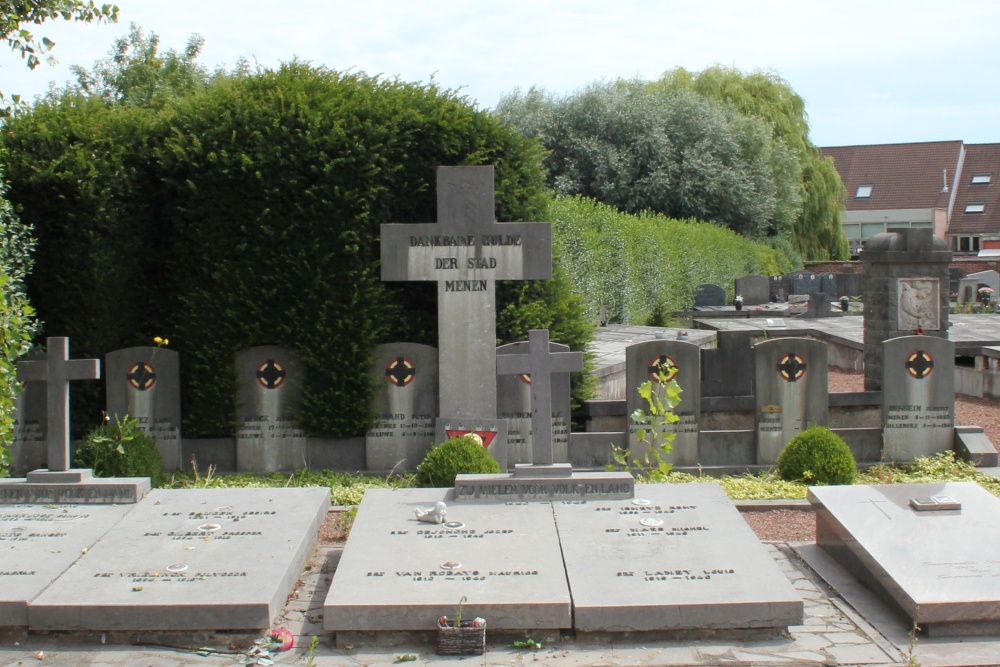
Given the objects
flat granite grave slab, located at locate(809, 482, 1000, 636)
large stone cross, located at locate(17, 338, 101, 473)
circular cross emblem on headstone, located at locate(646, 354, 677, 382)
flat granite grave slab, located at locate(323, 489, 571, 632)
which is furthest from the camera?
circular cross emblem on headstone, located at locate(646, 354, 677, 382)

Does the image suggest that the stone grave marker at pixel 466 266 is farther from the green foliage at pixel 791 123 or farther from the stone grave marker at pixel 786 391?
the green foliage at pixel 791 123

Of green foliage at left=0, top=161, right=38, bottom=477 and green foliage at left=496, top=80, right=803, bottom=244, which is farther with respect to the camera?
green foliage at left=496, top=80, right=803, bottom=244

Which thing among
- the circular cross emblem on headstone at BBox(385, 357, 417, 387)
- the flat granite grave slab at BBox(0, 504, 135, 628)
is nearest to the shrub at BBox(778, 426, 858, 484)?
the circular cross emblem on headstone at BBox(385, 357, 417, 387)

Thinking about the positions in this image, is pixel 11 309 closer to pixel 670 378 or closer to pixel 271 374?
pixel 271 374

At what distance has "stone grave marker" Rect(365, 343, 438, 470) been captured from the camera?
30.4 ft

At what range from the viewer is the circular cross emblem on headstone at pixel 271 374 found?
931 cm

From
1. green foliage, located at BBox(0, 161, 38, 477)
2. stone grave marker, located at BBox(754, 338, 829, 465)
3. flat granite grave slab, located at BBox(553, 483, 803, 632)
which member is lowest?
flat granite grave slab, located at BBox(553, 483, 803, 632)

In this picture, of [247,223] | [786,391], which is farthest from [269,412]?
[786,391]

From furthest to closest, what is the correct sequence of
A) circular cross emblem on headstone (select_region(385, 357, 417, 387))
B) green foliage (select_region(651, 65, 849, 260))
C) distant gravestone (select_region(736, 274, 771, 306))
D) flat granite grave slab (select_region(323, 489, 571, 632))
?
green foliage (select_region(651, 65, 849, 260)) → distant gravestone (select_region(736, 274, 771, 306)) → circular cross emblem on headstone (select_region(385, 357, 417, 387)) → flat granite grave slab (select_region(323, 489, 571, 632))

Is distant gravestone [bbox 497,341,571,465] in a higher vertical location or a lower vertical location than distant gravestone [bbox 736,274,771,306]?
lower

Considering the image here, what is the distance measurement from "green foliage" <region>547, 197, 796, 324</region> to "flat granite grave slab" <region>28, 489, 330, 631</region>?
750 centimetres

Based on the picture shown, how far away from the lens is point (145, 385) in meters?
9.14

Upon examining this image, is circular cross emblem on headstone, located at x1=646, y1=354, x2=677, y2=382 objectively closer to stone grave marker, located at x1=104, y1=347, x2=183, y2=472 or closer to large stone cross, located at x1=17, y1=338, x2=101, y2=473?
stone grave marker, located at x1=104, y1=347, x2=183, y2=472

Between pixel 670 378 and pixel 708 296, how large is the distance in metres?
16.4
